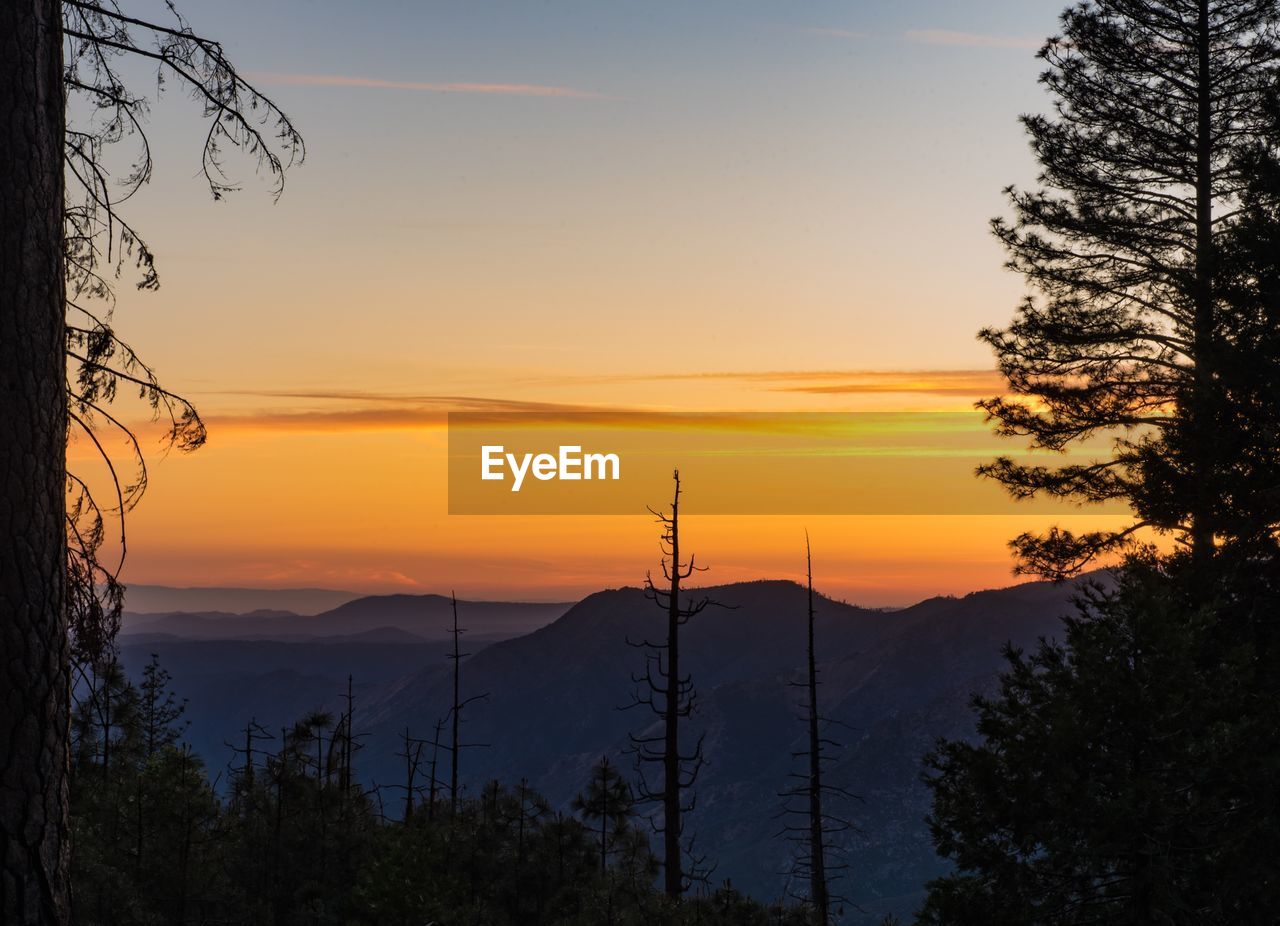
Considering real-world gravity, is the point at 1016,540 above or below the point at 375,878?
above

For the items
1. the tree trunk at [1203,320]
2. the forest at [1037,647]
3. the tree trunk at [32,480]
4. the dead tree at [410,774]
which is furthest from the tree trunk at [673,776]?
the tree trunk at [32,480]

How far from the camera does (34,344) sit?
6.26m

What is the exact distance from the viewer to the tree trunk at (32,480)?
5.95 meters

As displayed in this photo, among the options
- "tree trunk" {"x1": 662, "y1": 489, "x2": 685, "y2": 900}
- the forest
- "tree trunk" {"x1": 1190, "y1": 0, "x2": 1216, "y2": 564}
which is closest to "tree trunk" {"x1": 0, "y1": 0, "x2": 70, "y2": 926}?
the forest

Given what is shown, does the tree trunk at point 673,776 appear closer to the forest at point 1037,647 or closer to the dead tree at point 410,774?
the forest at point 1037,647

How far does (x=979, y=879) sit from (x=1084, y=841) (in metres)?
1.77

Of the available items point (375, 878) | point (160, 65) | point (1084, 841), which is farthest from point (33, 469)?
point (375, 878)

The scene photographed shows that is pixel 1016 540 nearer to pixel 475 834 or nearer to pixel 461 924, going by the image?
pixel 461 924

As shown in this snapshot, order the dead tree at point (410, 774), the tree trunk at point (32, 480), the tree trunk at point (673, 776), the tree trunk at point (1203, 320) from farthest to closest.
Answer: the dead tree at point (410, 774)
the tree trunk at point (673, 776)
the tree trunk at point (1203, 320)
the tree trunk at point (32, 480)

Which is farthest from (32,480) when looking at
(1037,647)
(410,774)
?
(410,774)

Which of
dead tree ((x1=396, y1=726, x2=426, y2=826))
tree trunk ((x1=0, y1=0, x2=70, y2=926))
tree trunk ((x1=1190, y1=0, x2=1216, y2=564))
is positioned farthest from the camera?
dead tree ((x1=396, y1=726, x2=426, y2=826))

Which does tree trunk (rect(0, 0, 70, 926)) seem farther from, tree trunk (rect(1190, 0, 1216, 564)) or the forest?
tree trunk (rect(1190, 0, 1216, 564))

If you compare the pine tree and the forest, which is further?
the pine tree

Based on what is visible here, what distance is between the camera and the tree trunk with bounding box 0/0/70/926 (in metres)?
5.95
